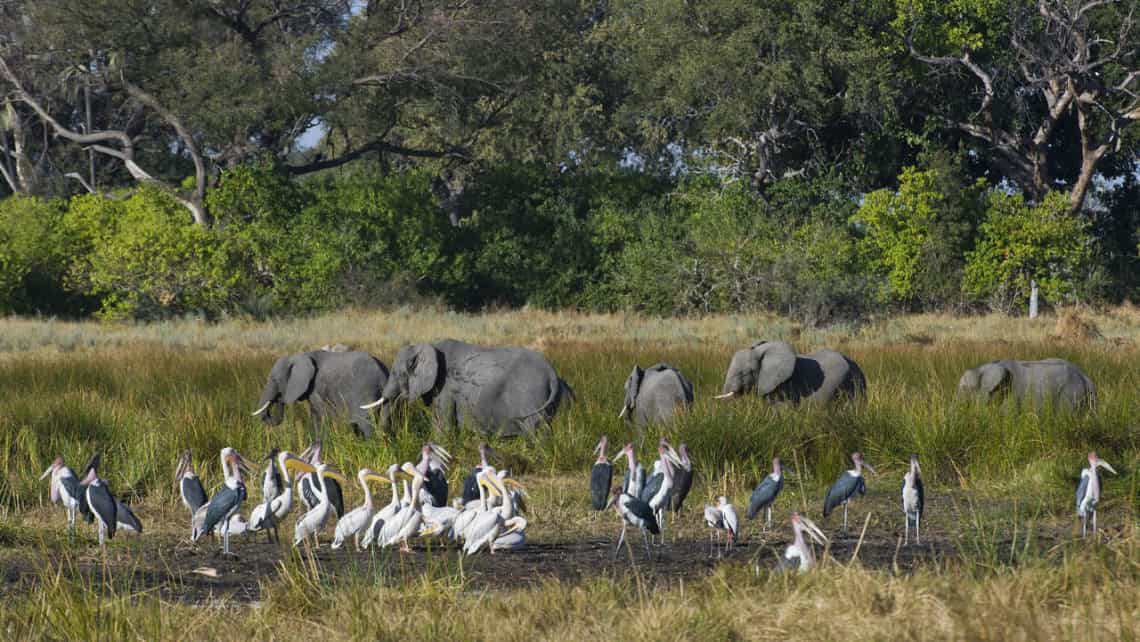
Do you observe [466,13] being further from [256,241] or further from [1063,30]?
[1063,30]

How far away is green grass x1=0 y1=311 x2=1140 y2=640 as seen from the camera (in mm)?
6184

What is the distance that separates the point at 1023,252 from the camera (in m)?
30.8

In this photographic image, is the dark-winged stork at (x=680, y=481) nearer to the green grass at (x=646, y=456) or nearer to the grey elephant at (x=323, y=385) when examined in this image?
the green grass at (x=646, y=456)

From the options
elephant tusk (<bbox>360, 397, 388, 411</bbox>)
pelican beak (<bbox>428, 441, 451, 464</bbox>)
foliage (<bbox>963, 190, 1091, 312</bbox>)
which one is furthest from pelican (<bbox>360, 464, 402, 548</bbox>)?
foliage (<bbox>963, 190, 1091, 312</bbox>)

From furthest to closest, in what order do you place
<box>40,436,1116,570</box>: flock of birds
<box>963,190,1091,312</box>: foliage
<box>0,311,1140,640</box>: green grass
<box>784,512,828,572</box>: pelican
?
<box>963,190,1091,312</box>: foliage < <box>40,436,1116,570</box>: flock of birds < <box>784,512,828,572</box>: pelican < <box>0,311,1140,640</box>: green grass

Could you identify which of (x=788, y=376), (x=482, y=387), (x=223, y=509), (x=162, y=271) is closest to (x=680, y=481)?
(x=223, y=509)

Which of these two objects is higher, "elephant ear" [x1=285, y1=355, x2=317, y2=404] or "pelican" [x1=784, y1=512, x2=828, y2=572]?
"pelican" [x1=784, y1=512, x2=828, y2=572]

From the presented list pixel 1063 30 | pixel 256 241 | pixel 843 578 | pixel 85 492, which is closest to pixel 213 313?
pixel 256 241

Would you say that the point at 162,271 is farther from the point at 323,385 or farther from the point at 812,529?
the point at 812,529

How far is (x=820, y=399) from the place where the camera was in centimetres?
1353

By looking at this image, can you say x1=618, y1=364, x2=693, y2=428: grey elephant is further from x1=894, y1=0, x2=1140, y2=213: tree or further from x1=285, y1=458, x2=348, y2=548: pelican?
x1=894, y1=0, x2=1140, y2=213: tree

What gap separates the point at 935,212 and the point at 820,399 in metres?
18.6

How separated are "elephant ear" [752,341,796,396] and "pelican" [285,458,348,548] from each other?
585cm

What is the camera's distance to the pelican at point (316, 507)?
7.91 meters
